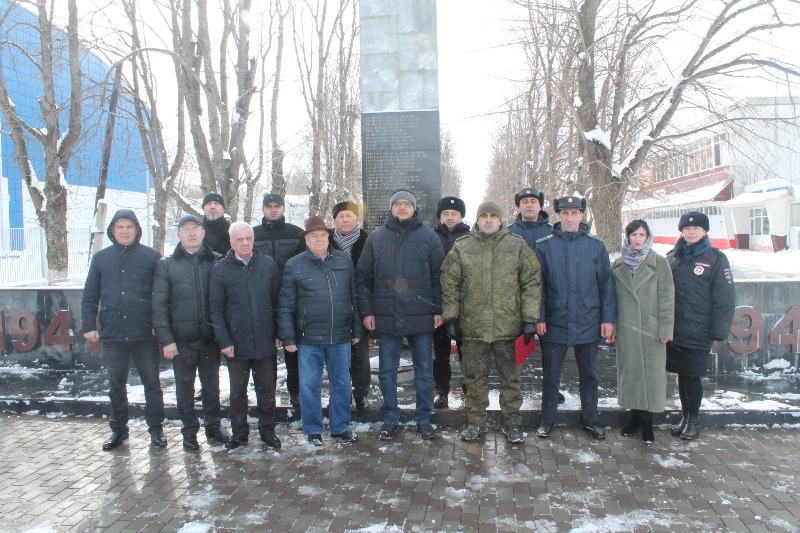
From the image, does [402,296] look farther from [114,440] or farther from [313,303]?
[114,440]

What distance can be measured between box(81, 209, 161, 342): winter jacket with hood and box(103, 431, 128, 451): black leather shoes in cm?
83

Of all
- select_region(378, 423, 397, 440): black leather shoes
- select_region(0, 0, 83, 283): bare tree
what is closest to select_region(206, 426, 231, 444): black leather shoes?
select_region(378, 423, 397, 440): black leather shoes

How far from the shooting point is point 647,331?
16.5 feet

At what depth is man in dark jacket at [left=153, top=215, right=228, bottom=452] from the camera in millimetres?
5031

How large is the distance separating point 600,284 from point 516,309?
30.3 inches

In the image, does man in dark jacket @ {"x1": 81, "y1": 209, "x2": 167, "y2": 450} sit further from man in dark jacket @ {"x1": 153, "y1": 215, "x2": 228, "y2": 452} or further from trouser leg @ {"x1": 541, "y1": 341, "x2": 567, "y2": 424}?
trouser leg @ {"x1": 541, "y1": 341, "x2": 567, "y2": 424}

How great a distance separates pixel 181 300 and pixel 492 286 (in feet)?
8.65

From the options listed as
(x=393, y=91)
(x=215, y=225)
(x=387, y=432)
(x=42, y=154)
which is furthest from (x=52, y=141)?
(x=387, y=432)

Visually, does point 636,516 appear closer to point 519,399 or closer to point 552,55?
point 519,399

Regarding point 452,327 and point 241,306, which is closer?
point 241,306

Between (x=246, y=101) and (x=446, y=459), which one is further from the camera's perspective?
(x=246, y=101)

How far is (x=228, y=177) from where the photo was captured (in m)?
10.2

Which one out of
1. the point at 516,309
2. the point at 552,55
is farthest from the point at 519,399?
the point at 552,55

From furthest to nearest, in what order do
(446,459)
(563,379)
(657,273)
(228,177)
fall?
(228,177) → (563,379) → (657,273) → (446,459)
